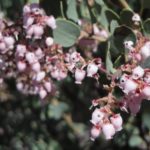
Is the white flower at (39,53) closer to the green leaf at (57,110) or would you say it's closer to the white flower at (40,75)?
the white flower at (40,75)

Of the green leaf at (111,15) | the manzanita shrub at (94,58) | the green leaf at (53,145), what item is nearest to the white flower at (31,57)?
the manzanita shrub at (94,58)

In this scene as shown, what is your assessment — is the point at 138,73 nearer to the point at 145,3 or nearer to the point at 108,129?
the point at 108,129

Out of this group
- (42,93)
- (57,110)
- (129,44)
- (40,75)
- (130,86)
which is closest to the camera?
(130,86)

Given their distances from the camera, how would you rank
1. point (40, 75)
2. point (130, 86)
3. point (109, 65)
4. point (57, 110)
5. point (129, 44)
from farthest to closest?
1. point (57, 110)
2. point (40, 75)
3. point (109, 65)
4. point (129, 44)
5. point (130, 86)

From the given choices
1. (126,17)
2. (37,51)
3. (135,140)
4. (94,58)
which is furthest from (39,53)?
(135,140)

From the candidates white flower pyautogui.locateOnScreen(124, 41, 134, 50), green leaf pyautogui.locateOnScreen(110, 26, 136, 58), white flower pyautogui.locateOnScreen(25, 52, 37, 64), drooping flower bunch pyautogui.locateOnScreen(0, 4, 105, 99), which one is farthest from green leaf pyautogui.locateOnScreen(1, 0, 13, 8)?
white flower pyautogui.locateOnScreen(124, 41, 134, 50)

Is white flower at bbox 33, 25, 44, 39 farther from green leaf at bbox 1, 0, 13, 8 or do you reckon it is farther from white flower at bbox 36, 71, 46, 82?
green leaf at bbox 1, 0, 13, 8

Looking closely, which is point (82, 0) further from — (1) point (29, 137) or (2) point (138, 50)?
(1) point (29, 137)
